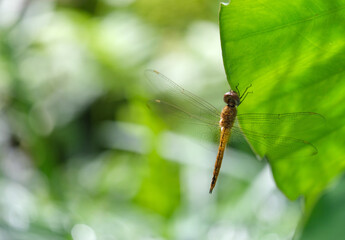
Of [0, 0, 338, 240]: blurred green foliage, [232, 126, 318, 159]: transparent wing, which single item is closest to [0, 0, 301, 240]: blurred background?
[0, 0, 338, 240]: blurred green foliage

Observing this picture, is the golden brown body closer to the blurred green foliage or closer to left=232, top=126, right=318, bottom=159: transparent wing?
left=232, top=126, right=318, bottom=159: transparent wing

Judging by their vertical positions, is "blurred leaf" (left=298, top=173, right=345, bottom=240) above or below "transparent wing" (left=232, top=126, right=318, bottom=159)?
below

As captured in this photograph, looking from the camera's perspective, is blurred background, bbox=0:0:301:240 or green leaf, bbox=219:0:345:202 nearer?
green leaf, bbox=219:0:345:202

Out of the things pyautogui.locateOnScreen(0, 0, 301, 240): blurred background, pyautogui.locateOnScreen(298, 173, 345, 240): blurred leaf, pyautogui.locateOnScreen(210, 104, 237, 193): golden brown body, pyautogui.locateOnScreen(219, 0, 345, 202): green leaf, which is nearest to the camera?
pyautogui.locateOnScreen(219, 0, 345, 202): green leaf

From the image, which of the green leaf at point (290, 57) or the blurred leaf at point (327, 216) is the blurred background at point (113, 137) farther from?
the green leaf at point (290, 57)

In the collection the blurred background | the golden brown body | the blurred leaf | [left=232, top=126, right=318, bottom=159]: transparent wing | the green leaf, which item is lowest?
the blurred background

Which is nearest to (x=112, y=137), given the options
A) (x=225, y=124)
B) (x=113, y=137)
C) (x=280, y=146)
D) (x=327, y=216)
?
(x=113, y=137)
